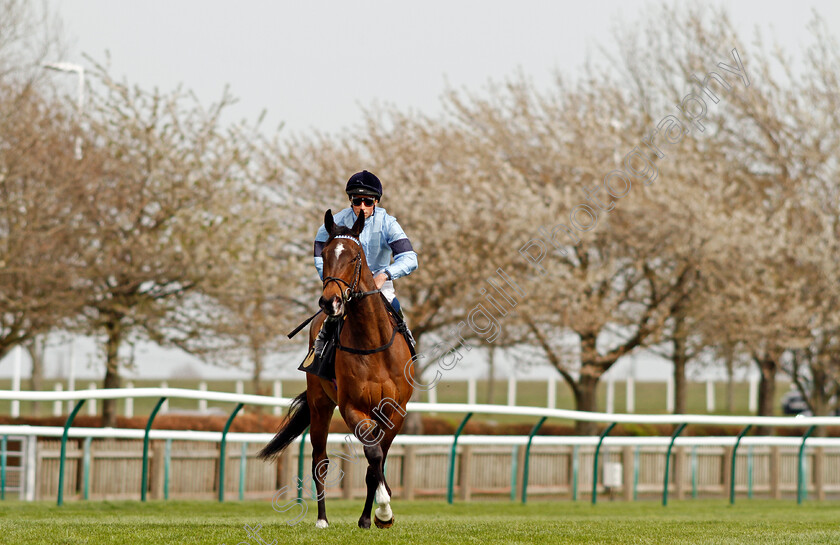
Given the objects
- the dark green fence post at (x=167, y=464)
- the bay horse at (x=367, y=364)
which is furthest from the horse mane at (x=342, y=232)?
the dark green fence post at (x=167, y=464)

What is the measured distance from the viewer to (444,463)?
16406mm

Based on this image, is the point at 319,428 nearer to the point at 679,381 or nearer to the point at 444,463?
the point at 444,463

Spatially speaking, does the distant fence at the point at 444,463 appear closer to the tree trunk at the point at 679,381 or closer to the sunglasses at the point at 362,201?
the sunglasses at the point at 362,201

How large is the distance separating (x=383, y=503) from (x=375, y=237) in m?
1.79

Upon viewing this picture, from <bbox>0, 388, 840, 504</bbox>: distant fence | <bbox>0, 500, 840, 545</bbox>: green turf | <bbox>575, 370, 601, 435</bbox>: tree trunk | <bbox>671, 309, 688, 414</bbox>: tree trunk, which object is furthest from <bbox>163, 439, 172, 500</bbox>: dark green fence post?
<bbox>671, 309, 688, 414</bbox>: tree trunk

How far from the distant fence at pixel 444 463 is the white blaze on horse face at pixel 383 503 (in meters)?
4.12

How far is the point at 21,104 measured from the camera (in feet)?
67.3

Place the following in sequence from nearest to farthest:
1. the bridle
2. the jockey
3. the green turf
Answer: the green turf, the bridle, the jockey

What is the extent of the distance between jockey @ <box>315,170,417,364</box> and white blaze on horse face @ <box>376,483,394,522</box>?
1045mm

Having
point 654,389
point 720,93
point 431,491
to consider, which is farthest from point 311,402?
point 654,389

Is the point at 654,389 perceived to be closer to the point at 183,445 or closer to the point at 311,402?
the point at 183,445

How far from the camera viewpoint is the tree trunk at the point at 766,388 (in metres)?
25.1

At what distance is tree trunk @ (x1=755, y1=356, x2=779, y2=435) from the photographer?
2514cm

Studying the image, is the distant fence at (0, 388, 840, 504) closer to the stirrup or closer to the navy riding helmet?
the stirrup
